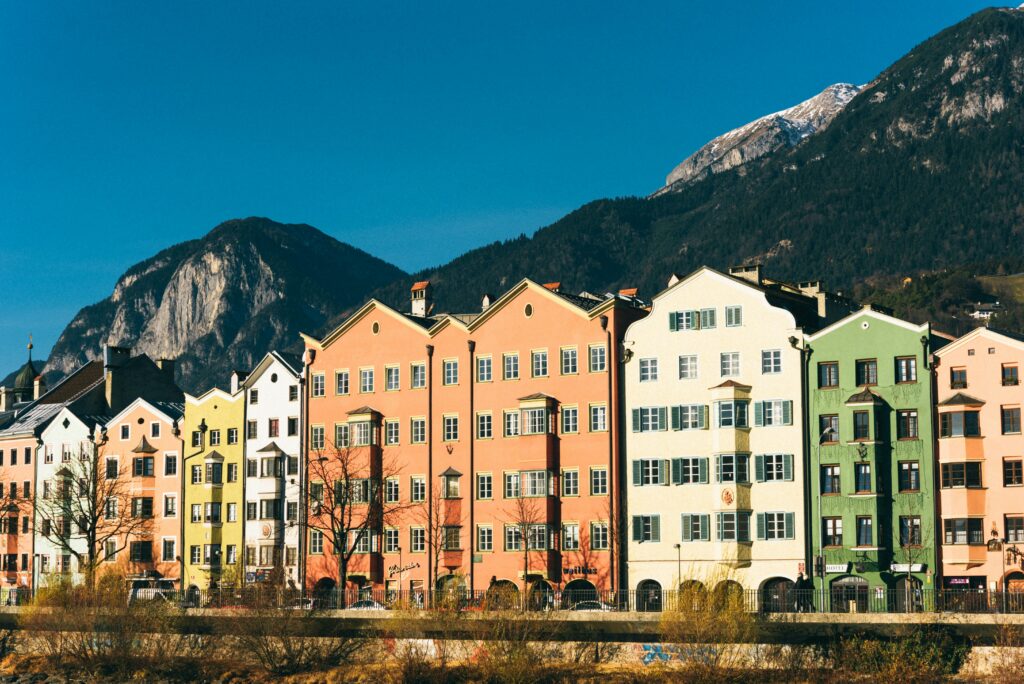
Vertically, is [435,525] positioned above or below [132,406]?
below

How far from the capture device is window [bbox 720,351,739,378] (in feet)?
323

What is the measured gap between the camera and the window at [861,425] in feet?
306

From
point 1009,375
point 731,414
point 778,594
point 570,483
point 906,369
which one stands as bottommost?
point 778,594

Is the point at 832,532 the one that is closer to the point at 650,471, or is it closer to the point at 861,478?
the point at 861,478

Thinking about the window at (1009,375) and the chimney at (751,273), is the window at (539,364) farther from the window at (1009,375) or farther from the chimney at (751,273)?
the window at (1009,375)

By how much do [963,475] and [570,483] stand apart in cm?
2476

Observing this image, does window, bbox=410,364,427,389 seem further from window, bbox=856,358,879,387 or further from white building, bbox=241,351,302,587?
window, bbox=856,358,879,387

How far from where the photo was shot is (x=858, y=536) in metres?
92.6

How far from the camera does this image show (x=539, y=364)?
105375 mm

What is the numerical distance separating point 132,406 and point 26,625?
3358 centimetres

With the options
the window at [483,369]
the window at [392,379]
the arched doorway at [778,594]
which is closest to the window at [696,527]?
the arched doorway at [778,594]

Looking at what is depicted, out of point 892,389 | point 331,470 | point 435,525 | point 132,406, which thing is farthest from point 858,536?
point 132,406

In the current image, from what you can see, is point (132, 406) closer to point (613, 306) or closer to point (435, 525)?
point (435, 525)

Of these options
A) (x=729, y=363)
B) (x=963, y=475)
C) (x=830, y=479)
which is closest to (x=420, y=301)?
(x=729, y=363)
